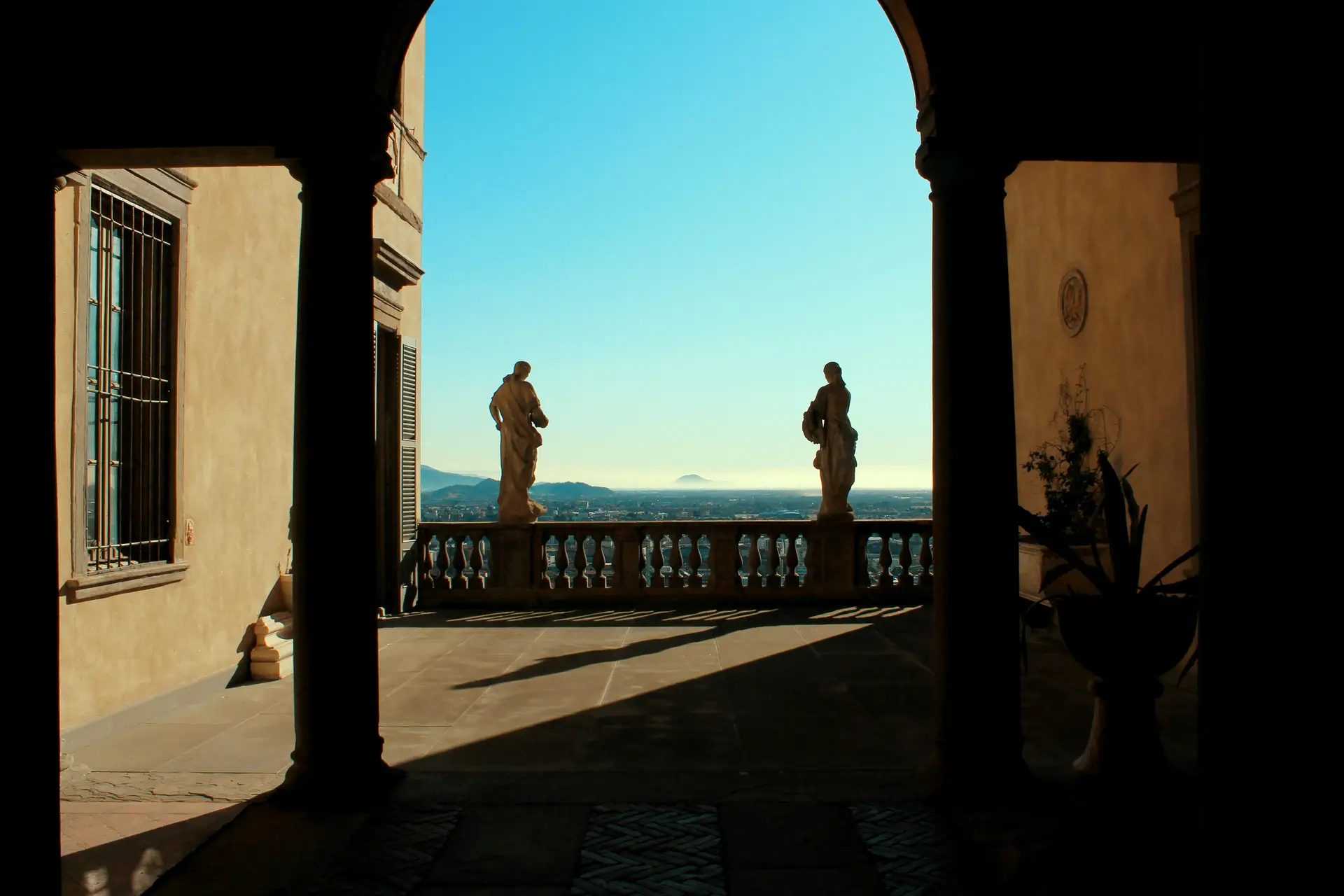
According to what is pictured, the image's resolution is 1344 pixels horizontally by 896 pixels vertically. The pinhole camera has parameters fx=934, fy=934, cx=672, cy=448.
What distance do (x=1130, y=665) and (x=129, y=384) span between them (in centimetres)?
573

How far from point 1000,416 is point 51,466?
3297 mm

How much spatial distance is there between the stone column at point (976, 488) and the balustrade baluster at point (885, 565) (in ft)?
22.2

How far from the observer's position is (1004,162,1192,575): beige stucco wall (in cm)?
689

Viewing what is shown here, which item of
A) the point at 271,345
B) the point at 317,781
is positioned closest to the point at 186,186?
the point at 271,345

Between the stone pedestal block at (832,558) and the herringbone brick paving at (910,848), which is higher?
the stone pedestal block at (832,558)

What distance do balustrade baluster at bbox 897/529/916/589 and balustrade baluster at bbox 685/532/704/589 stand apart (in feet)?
7.40

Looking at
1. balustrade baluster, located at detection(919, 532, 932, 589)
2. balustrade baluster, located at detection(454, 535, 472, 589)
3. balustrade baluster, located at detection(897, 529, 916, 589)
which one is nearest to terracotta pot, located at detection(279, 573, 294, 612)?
balustrade baluster, located at detection(454, 535, 472, 589)

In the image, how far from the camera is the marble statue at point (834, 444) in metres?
10.7

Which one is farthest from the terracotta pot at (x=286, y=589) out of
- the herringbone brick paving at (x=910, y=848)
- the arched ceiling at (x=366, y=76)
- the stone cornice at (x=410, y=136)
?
the herringbone brick paving at (x=910, y=848)

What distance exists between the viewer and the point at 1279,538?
4.90 ft

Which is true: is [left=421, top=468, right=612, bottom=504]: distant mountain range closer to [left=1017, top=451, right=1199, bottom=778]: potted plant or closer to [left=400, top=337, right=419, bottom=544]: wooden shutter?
[left=400, top=337, right=419, bottom=544]: wooden shutter

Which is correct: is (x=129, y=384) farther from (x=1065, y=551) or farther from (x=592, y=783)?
(x=1065, y=551)

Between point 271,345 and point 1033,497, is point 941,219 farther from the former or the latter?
point 1033,497

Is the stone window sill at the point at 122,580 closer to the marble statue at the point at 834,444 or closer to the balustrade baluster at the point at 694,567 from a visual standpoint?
the balustrade baluster at the point at 694,567
